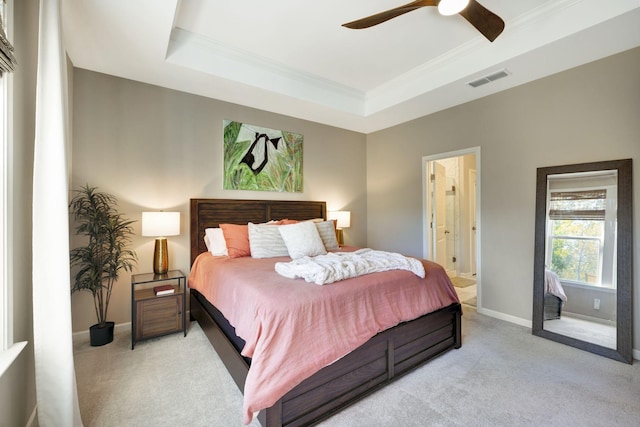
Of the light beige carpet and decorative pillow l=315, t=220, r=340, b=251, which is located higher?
decorative pillow l=315, t=220, r=340, b=251

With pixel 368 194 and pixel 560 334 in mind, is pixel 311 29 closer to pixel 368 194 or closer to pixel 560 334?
pixel 368 194

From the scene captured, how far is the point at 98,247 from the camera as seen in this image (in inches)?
104

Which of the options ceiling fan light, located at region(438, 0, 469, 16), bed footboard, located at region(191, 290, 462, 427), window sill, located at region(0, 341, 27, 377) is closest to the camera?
window sill, located at region(0, 341, 27, 377)

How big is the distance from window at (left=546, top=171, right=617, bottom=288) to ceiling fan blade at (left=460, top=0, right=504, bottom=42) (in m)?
1.72

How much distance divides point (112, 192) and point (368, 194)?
148 inches

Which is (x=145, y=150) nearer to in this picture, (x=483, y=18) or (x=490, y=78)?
(x=483, y=18)

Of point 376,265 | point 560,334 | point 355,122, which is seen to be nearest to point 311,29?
point 355,122

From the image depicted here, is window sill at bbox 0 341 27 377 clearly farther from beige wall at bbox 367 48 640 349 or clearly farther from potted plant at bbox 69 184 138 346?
beige wall at bbox 367 48 640 349

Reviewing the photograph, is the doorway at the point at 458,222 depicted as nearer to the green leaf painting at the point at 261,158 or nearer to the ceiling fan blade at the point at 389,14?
the green leaf painting at the point at 261,158

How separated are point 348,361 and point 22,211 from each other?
2032mm

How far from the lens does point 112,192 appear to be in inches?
115

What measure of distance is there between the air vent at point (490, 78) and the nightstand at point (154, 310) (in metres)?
3.75

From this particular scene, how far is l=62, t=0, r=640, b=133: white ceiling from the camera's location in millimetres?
2230

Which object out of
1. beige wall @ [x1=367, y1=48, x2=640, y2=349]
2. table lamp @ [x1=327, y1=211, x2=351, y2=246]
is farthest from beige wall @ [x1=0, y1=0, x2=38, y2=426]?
beige wall @ [x1=367, y1=48, x2=640, y2=349]
